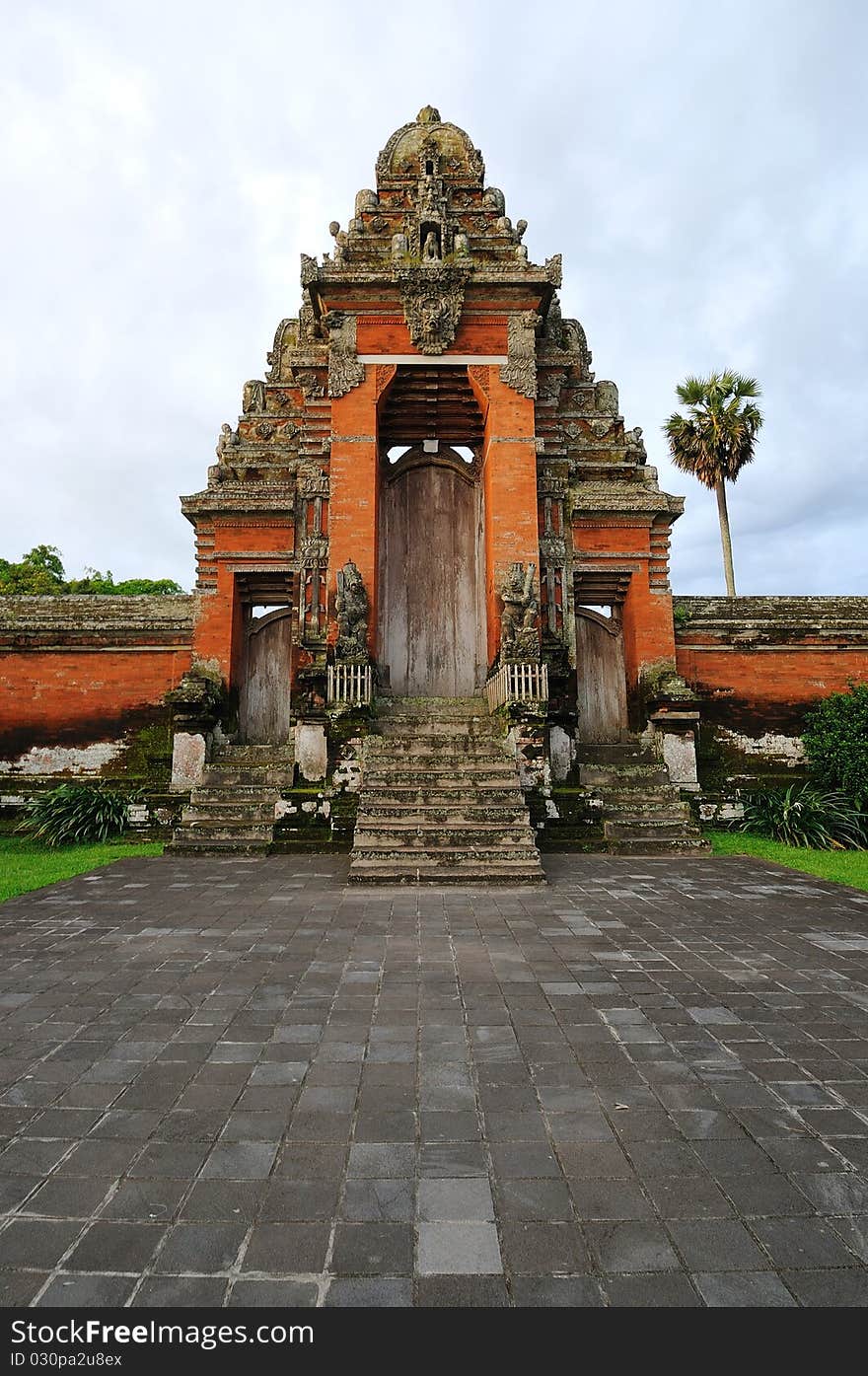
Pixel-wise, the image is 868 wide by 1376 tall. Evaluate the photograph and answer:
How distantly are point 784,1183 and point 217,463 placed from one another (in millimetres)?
13256

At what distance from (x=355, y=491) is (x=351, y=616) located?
2261 mm

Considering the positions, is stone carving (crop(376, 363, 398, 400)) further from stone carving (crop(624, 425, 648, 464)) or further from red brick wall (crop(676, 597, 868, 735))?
red brick wall (crop(676, 597, 868, 735))

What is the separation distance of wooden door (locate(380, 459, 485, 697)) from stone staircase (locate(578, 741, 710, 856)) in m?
2.75

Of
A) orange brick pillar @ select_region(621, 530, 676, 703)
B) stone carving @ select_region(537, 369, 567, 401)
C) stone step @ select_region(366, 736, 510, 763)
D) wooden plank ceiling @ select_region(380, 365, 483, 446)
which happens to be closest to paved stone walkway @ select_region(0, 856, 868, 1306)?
stone step @ select_region(366, 736, 510, 763)

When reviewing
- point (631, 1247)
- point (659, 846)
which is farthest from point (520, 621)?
point (631, 1247)

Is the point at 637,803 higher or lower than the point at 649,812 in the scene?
higher

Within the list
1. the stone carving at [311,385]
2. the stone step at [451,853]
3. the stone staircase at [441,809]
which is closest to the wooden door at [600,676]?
the stone staircase at [441,809]

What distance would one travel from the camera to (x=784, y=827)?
412 inches

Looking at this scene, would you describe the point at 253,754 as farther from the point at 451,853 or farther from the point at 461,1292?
the point at 461,1292

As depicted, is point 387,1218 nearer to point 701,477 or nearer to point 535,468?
point 535,468

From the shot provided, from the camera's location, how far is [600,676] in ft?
42.4

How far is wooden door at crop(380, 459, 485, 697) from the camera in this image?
12625mm

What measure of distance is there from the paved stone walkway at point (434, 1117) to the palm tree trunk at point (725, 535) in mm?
18269

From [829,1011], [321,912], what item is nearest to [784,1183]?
[829,1011]
